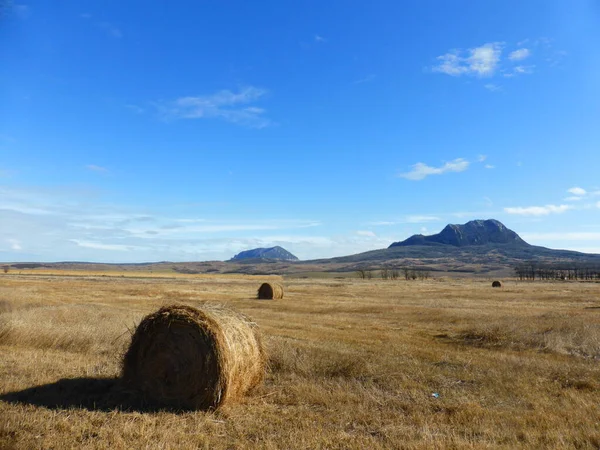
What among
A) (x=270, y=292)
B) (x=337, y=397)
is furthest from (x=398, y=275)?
(x=337, y=397)

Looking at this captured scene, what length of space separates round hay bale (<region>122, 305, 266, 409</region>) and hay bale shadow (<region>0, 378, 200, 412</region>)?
0.99 feet

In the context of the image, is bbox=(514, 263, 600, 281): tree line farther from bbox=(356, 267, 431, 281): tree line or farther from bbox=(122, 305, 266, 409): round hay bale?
bbox=(122, 305, 266, 409): round hay bale

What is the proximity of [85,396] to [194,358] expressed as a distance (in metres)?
2.07

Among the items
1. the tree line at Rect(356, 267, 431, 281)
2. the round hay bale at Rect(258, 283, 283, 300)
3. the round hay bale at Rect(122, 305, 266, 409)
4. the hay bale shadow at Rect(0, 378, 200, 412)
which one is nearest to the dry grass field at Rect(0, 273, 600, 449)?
the hay bale shadow at Rect(0, 378, 200, 412)

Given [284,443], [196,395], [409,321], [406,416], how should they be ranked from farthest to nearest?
[409,321], [196,395], [406,416], [284,443]

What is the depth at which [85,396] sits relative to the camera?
8.91 meters

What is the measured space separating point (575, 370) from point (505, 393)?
2.89 meters

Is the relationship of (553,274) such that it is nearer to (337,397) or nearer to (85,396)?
(337,397)

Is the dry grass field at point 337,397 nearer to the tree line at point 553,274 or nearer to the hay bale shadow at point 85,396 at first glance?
the hay bale shadow at point 85,396

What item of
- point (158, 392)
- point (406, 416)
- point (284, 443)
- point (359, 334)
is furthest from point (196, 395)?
point (359, 334)

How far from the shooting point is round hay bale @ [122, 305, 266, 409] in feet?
28.6

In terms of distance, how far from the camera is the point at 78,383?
9.61m

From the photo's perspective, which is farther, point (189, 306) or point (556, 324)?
point (556, 324)

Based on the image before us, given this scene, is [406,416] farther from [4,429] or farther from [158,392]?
[4,429]
